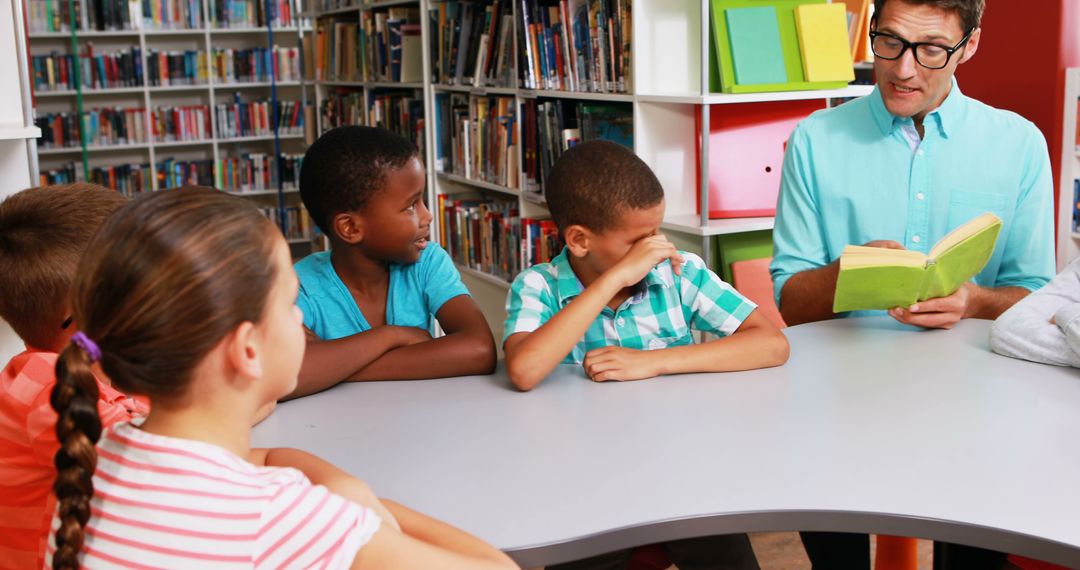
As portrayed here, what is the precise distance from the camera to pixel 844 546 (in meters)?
1.70

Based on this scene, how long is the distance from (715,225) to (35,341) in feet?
5.90

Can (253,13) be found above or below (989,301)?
above

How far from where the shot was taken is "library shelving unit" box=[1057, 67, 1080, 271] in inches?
131

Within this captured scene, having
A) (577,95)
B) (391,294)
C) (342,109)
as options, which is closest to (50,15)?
(342,109)

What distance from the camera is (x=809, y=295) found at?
1.89m

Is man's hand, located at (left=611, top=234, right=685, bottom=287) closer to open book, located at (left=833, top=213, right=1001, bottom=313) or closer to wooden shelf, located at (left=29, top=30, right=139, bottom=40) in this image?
open book, located at (left=833, top=213, right=1001, bottom=313)

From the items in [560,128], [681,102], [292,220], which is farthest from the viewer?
[292,220]

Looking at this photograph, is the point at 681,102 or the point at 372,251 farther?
the point at 681,102

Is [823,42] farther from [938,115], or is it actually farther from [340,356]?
[340,356]

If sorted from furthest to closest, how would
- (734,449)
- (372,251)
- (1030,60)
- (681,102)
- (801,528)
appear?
1. (1030,60)
2. (681,102)
3. (372,251)
4. (734,449)
5. (801,528)

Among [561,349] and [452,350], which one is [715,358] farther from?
[452,350]

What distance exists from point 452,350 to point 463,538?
2.12 ft

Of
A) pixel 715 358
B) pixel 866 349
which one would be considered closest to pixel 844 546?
pixel 866 349

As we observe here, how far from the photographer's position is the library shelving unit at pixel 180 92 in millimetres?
6582
